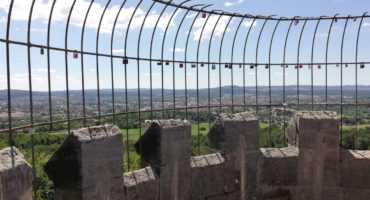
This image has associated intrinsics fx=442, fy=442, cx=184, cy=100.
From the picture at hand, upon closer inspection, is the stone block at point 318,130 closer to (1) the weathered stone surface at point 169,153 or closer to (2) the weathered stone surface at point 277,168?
(2) the weathered stone surface at point 277,168

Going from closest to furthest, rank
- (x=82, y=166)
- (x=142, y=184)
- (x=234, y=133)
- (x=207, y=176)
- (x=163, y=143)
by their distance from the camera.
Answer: (x=82, y=166) → (x=142, y=184) → (x=163, y=143) → (x=207, y=176) → (x=234, y=133)

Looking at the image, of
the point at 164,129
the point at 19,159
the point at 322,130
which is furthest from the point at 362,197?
the point at 19,159

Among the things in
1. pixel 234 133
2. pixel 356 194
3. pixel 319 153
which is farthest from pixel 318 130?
pixel 234 133

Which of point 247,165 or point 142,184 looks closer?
point 142,184

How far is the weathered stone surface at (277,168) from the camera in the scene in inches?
430

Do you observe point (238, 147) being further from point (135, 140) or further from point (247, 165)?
point (135, 140)

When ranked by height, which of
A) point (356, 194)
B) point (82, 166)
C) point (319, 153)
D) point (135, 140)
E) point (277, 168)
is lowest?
point (356, 194)

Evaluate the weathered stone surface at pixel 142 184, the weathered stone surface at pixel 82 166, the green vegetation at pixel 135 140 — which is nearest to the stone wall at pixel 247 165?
the weathered stone surface at pixel 142 184

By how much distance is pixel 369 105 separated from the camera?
36.2 feet

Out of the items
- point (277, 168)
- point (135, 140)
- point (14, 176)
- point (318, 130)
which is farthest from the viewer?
point (135, 140)

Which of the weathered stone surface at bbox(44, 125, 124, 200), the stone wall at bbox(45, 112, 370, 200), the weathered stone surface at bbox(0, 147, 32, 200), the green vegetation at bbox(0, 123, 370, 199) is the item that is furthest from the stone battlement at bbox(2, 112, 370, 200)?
the weathered stone surface at bbox(0, 147, 32, 200)

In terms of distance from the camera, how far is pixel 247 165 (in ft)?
34.7

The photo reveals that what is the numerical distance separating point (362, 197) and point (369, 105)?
2.27m

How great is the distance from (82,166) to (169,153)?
2.41 meters
